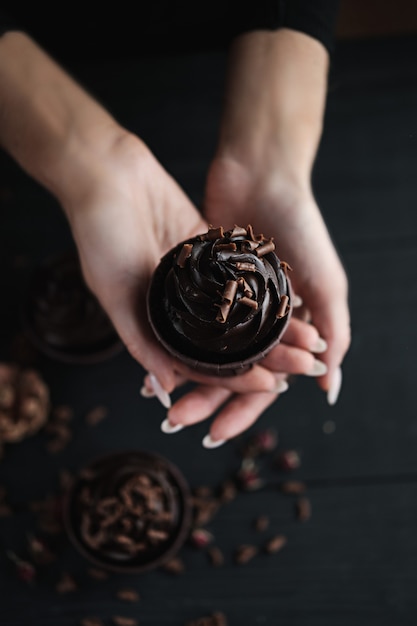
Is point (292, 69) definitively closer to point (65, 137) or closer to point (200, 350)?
point (65, 137)

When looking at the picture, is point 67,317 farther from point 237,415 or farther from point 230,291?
point 230,291

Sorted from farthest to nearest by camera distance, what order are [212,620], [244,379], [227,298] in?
[212,620] → [244,379] → [227,298]

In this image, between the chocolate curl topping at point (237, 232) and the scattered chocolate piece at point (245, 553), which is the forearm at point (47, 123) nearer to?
the chocolate curl topping at point (237, 232)

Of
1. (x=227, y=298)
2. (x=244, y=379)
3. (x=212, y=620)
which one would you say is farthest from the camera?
(x=212, y=620)

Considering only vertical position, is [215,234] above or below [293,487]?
above

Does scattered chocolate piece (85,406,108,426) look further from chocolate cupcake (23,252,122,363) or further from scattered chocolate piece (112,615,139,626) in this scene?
scattered chocolate piece (112,615,139,626)

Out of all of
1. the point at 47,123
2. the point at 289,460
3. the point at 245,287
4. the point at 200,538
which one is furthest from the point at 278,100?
the point at 200,538
